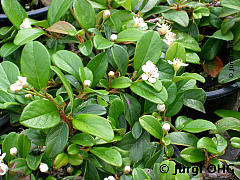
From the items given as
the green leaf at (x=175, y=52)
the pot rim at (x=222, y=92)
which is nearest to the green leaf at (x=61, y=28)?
the green leaf at (x=175, y=52)

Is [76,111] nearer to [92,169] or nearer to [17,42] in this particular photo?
[92,169]

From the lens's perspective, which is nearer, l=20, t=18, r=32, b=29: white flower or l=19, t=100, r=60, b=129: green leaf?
l=19, t=100, r=60, b=129: green leaf

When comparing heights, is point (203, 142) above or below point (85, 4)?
below

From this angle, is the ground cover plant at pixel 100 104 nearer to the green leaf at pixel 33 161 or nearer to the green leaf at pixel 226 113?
the green leaf at pixel 33 161

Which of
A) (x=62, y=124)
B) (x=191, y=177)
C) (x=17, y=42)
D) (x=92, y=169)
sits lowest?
(x=191, y=177)

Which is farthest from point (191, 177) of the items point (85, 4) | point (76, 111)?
point (85, 4)

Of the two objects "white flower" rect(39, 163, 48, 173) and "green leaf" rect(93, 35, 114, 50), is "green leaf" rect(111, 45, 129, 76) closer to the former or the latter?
"green leaf" rect(93, 35, 114, 50)

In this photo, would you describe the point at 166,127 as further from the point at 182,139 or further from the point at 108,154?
the point at 108,154

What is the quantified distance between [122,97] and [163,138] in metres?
0.18

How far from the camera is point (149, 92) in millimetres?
869

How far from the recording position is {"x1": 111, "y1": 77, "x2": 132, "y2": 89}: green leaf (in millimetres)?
888

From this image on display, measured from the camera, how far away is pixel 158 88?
84 cm

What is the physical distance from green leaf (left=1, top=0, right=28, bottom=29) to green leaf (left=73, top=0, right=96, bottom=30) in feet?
0.79

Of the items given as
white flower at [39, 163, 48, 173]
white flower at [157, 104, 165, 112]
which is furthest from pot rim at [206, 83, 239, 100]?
white flower at [39, 163, 48, 173]
